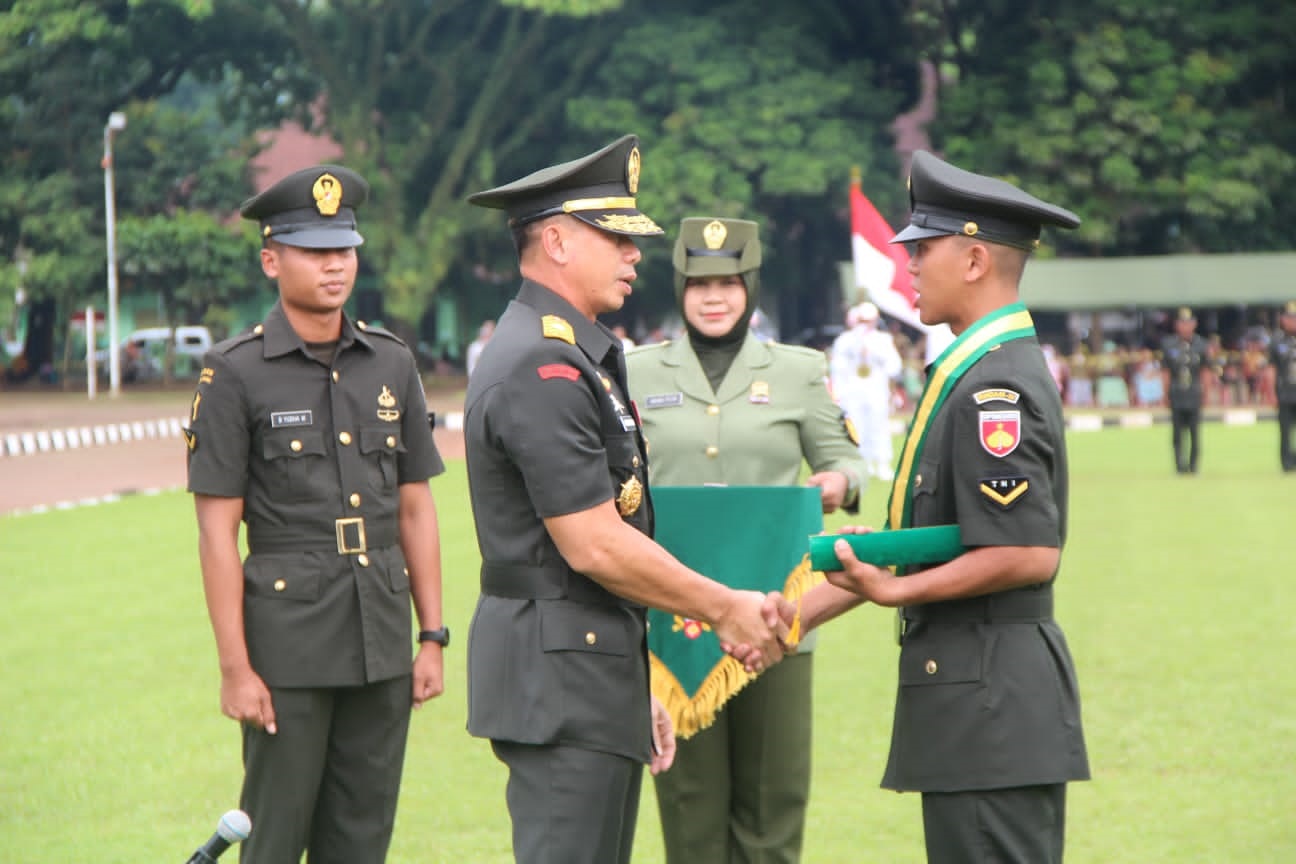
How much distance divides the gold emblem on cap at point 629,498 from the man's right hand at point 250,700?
1237mm

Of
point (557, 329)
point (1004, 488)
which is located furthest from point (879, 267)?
point (1004, 488)

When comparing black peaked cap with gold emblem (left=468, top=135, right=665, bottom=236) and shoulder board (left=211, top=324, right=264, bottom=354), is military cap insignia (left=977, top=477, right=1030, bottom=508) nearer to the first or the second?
black peaked cap with gold emblem (left=468, top=135, right=665, bottom=236)

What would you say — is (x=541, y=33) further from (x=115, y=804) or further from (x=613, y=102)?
(x=115, y=804)

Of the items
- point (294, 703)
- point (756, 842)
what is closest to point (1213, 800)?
point (756, 842)

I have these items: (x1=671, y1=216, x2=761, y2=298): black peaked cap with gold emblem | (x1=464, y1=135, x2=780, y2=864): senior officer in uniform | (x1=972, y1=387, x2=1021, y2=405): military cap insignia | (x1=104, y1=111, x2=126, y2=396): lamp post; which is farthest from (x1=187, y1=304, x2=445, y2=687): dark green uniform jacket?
(x1=104, y1=111, x2=126, y2=396): lamp post

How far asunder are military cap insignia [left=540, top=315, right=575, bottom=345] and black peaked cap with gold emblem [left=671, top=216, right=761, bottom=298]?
151 centimetres

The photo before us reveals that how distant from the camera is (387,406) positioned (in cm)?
516

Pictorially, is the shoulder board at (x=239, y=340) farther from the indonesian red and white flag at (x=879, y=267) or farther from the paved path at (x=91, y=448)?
the indonesian red and white flag at (x=879, y=267)

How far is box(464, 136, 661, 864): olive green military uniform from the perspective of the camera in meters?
4.12

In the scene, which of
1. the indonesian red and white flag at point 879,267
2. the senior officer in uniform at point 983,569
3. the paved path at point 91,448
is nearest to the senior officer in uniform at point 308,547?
the senior officer in uniform at point 983,569

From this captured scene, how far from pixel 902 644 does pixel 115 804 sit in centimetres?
433

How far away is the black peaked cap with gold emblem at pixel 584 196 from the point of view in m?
4.26

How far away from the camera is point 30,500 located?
66.9 feet

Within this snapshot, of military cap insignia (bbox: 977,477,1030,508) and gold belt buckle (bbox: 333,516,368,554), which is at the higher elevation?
military cap insignia (bbox: 977,477,1030,508)
